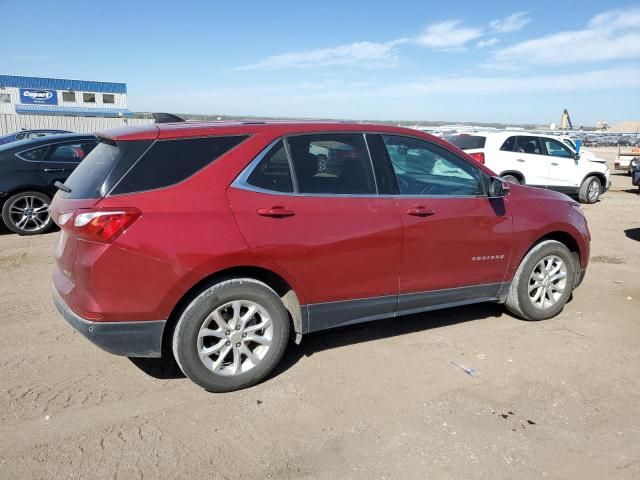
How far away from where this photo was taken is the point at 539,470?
9.10 ft

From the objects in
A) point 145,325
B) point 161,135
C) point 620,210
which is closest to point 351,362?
point 145,325

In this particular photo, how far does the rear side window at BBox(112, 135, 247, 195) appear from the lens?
3.18 metres

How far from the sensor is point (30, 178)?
815cm

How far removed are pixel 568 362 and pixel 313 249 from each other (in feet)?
7.27

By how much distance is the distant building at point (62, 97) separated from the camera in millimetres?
54781

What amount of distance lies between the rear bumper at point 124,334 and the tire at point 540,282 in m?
3.11

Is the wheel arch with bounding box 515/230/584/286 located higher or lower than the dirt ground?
higher

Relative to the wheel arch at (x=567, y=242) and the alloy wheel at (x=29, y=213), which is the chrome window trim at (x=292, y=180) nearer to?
the wheel arch at (x=567, y=242)

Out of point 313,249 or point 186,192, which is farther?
point 313,249

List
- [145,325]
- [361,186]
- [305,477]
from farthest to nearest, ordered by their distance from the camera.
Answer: [361,186] → [145,325] → [305,477]

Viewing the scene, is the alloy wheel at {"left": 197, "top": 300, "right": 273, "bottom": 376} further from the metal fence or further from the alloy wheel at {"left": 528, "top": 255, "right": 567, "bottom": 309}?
the metal fence

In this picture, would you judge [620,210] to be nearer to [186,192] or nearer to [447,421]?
[447,421]

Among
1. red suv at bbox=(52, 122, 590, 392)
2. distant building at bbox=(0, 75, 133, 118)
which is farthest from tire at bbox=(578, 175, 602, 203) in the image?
distant building at bbox=(0, 75, 133, 118)

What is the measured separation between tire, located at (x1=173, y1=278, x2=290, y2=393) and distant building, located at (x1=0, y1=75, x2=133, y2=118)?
55.7 meters
